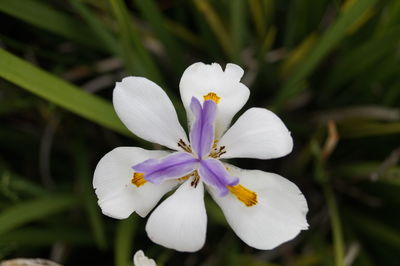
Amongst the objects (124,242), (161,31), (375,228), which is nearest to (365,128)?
(375,228)

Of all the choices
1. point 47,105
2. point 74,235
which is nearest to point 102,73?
point 47,105

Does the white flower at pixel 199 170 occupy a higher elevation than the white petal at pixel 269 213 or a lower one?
higher

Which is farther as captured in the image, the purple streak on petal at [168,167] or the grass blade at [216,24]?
the grass blade at [216,24]

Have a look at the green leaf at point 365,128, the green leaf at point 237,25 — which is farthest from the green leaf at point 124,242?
the green leaf at point 365,128

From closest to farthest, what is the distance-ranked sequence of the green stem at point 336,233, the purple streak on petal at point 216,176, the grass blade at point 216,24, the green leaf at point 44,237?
the purple streak on petal at point 216,176, the green stem at point 336,233, the green leaf at point 44,237, the grass blade at point 216,24

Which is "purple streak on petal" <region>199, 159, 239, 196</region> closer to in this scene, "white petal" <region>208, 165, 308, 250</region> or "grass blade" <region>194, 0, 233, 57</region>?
"white petal" <region>208, 165, 308, 250</region>

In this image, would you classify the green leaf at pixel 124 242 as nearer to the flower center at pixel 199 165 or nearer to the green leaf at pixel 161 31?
the flower center at pixel 199 165
